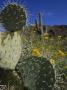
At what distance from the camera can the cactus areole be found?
5.79 m

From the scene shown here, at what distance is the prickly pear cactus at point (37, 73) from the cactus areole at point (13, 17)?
1.90 feet

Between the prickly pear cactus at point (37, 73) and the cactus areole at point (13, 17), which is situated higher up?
the cactus areole at point (13, 17)

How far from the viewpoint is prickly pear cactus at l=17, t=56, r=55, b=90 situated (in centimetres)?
588

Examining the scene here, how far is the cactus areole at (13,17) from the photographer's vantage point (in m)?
5.79

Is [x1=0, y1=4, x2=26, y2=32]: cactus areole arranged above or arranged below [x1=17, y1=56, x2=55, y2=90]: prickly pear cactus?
above

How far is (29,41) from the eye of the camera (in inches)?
295

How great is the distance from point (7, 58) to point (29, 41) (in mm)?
1801

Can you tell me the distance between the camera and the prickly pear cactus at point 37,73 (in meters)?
5.88

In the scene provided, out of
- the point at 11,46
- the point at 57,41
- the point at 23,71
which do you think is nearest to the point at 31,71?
the point at 23,71

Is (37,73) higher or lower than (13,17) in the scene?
lower

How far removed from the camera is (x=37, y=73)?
A: 19.6 ft

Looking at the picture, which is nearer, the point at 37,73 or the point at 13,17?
the point at 13,17

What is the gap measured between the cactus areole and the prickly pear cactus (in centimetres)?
58

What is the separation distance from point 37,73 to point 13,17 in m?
0.98
